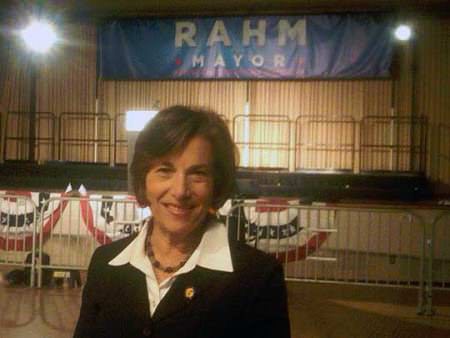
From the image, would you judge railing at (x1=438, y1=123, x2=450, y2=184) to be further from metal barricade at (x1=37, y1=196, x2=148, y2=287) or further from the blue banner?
metal barricade at (x1=37, y1=196, x2=148, y2=287)

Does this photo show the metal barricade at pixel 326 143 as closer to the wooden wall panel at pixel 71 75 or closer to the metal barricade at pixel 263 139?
the metal barricade at pixel 263 139

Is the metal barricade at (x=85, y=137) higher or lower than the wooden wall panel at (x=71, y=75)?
lower

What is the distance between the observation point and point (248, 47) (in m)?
14.9

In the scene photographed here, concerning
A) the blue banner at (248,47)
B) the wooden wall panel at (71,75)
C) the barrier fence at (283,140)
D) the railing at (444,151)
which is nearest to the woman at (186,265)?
the barrier fence at (283,140)

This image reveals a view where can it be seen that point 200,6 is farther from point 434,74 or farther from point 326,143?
point 434,74

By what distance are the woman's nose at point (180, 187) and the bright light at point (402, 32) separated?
1339 cm

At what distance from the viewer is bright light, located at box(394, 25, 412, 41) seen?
14.3 m

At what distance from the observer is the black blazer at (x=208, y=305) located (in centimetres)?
169

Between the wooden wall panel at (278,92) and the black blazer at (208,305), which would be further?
the wooden wall panel at (278,92)

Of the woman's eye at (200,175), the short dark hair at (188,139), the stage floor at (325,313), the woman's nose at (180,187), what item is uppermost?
the short dark hair at (188,139)

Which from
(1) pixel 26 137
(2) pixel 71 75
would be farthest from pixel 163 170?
(1) pixel 26 137

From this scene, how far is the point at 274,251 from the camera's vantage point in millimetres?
7922

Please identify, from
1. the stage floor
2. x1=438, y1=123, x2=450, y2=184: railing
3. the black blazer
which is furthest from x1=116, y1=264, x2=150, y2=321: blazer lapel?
x1=438, y1=123, x2=450, y2=184: railing

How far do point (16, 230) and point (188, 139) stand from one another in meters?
6.89
